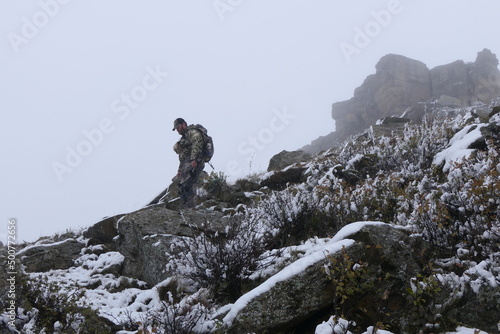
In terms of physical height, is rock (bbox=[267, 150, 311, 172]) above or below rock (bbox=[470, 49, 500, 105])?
above

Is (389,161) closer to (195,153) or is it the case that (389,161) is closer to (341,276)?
(195,153)

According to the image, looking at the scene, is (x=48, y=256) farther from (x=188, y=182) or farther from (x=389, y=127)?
(x=389, y=127)

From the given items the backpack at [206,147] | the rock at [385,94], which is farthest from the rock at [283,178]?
the rock at [385,94]

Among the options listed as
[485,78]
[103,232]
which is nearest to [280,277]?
[103,232]

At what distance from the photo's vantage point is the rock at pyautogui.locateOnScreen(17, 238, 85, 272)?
762cm

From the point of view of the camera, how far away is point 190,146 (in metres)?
10.5

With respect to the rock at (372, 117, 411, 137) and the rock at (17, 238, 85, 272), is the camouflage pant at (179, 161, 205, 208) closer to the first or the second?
the rock at (17, 238, 85, 272)

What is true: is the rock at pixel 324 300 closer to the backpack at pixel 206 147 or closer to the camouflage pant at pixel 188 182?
the camouflage pant at pixel 188 182

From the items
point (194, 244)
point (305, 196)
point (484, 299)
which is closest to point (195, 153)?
point (305, 196)

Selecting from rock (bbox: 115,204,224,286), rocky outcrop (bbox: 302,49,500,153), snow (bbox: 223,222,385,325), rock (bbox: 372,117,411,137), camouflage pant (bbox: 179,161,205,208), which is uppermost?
camouflage pant (bbox: 179,161,205,208)

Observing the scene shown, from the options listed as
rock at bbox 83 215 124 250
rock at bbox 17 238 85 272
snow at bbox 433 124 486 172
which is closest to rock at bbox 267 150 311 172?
rock at bbox 83 215 124 250

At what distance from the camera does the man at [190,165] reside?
396 inches

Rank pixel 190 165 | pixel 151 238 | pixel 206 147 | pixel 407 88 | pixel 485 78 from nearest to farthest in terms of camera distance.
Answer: pixel 151 238 < pixel 190 165 < pixel 206 147 < pixel 485 78 < pixel 407 88

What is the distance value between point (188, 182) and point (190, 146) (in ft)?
3.48
